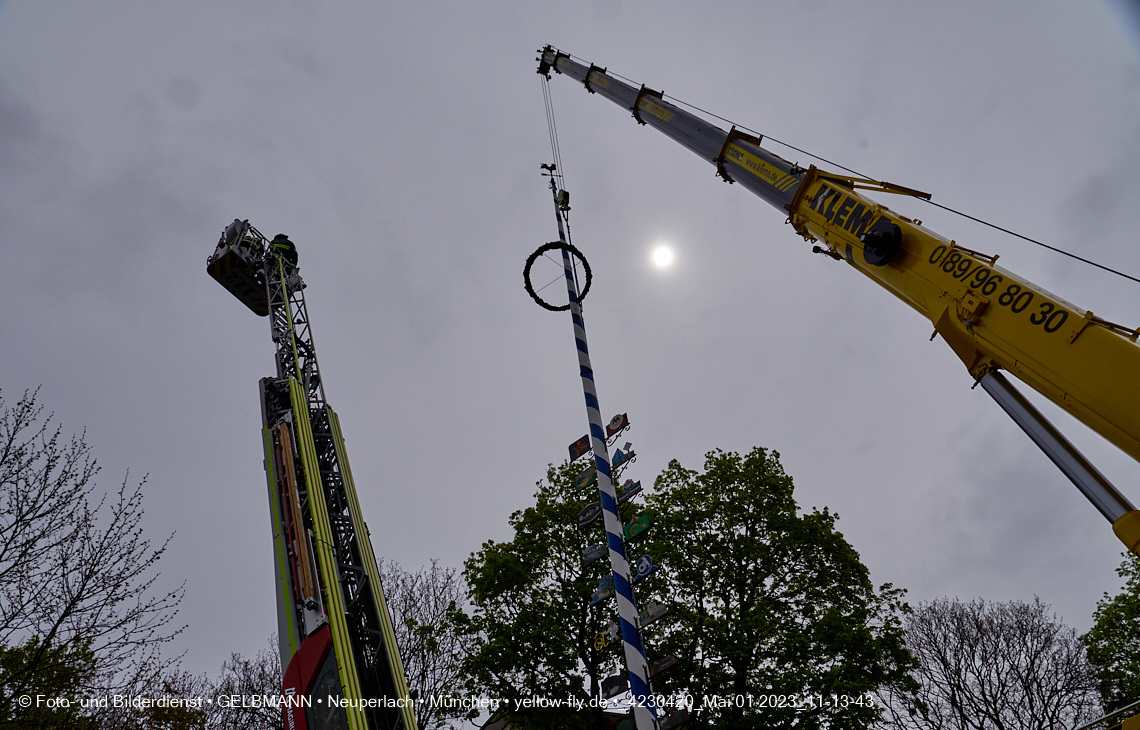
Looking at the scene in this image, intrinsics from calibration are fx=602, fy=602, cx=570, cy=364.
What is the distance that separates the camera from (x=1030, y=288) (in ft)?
19.8

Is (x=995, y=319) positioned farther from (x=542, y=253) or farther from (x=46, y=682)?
(x=46, y=682)

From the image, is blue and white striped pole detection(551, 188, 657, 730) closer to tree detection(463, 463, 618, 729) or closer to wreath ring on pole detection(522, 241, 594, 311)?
wreath ring on pole detection(522, 241, 594, 311)

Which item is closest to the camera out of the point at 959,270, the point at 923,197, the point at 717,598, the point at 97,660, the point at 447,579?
the point at 959,270

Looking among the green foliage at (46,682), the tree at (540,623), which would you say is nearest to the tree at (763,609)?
the tree at (540,623)

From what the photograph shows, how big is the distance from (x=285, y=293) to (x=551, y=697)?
11.7 metres

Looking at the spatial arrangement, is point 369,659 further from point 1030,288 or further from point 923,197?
point 923,197

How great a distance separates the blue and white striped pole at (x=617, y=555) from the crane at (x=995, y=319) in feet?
12.8

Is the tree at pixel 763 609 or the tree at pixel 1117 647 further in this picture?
the tree at pixel 1117 647

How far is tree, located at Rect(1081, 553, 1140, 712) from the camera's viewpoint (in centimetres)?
1853

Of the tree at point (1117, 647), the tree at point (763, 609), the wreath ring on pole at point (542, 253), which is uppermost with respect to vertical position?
the wreath ring on pole at point (542, 253)

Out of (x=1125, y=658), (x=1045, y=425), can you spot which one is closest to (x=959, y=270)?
(x=1045, y=425)

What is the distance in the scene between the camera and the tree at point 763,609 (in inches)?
540

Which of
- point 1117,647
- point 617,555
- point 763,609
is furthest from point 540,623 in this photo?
point 1117,647

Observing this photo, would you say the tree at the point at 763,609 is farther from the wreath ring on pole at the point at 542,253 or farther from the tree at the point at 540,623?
the wreath ring on pole at the point at 542,253
